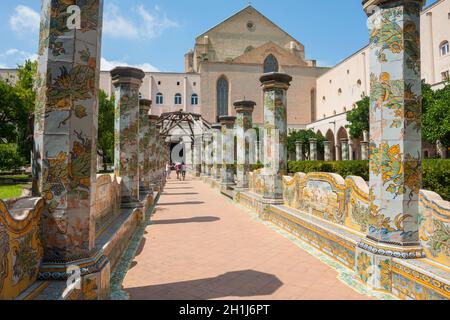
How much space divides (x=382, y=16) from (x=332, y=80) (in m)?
44.3

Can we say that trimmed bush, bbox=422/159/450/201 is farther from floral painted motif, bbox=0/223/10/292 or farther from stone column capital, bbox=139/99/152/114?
floral painted motif, bbox=0/223/10/292

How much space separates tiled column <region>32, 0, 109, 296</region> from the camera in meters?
3.11

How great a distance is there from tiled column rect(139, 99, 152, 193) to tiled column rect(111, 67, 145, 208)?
9.92 feet

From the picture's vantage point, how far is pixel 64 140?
313 centimetres

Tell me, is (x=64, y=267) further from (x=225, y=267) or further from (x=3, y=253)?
(x=225, y=267)

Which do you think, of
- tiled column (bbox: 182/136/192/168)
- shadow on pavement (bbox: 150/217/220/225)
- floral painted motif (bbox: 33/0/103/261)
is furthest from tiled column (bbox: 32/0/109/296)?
tiled column (bbox: 182/136/192/168)

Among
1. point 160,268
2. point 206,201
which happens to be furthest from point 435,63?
point 160,268

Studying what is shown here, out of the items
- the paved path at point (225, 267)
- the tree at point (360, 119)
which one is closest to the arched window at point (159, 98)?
the tree at point (360, 119)

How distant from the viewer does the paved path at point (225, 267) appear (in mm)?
3816

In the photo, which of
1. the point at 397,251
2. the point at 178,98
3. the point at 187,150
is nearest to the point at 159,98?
the point at 178,98

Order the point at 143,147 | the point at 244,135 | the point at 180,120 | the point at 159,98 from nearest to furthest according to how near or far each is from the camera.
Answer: the point at 244,135, the point at 143,147, the point at 180,120, the point at 159,98

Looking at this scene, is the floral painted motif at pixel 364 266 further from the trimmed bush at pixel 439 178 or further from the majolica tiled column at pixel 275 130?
the trimmed bush at pixel 439 178

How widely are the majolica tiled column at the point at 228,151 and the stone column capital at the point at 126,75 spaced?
715 centimetres

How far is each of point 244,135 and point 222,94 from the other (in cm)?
3689
